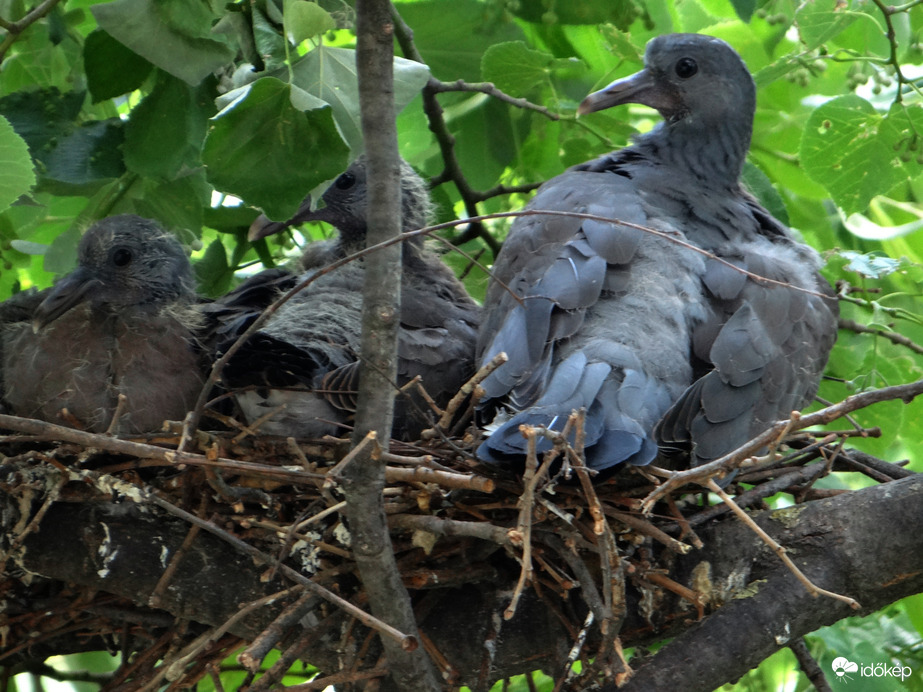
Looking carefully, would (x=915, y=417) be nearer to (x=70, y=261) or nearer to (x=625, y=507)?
(x=625, y=507)

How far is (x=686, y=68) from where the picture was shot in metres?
3.04

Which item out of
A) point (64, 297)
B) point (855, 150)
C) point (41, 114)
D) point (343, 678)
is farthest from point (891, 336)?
point (41, 114)

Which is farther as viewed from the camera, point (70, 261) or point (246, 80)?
point (70, 261)

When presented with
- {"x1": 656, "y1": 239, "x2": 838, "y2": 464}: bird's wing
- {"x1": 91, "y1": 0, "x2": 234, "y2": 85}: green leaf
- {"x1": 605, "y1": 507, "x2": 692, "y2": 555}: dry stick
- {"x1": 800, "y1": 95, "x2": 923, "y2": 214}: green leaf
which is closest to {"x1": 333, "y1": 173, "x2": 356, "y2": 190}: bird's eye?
{"x1": 91, "y1": 0, "x2": 234, "y2": 85}: green leaf

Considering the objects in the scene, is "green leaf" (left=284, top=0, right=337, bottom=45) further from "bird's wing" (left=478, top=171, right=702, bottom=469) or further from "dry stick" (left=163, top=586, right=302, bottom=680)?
"dry stick" (left=163, top=586, right=302, bottom=680)

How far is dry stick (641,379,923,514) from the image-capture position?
1477 mm

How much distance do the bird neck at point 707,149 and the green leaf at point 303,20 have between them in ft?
4.36

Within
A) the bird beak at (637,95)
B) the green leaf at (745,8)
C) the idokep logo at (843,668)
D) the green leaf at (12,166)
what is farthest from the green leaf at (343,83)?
the idokep logo at (843,668)

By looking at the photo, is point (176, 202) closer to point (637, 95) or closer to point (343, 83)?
point (343, 83)

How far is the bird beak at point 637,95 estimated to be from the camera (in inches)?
119

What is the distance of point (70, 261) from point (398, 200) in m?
1.65

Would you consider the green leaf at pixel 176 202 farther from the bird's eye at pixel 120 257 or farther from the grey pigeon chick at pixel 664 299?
the grey pigeon chick at pixel 664 299

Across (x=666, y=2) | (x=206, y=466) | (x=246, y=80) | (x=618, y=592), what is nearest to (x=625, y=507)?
(x=618, y=592)

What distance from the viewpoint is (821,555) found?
200cm
